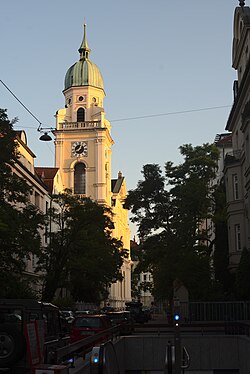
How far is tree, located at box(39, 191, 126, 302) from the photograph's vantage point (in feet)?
140

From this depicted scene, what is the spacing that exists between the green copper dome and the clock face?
36.1ft

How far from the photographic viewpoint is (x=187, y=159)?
4881cm

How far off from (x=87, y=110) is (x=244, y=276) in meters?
67.6

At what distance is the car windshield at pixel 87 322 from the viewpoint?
21.7 metres

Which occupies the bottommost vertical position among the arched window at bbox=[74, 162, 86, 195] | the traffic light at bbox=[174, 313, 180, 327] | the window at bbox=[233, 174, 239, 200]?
the traffic light at bbox=[174, 313, 180, 327]

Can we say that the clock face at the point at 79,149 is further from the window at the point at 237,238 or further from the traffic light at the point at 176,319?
the traffic light at the point at 176,319

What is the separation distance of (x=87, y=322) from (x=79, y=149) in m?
74.5

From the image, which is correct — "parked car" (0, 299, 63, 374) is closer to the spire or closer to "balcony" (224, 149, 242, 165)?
"balcony" (224, 149, 242, 165)

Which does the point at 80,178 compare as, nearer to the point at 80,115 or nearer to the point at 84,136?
the point at 84,136

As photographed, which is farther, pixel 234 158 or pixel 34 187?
pixel 34 187

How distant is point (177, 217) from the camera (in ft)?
146

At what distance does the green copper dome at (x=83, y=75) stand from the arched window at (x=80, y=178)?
575 inches

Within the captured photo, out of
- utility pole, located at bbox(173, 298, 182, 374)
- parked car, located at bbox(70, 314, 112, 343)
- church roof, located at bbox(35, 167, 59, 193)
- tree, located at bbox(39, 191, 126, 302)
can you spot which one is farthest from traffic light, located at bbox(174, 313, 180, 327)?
church roof, located at bbox(35, 167, 59, 193)

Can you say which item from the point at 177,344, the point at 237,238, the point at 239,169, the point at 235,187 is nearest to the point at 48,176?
the point at 235,187
